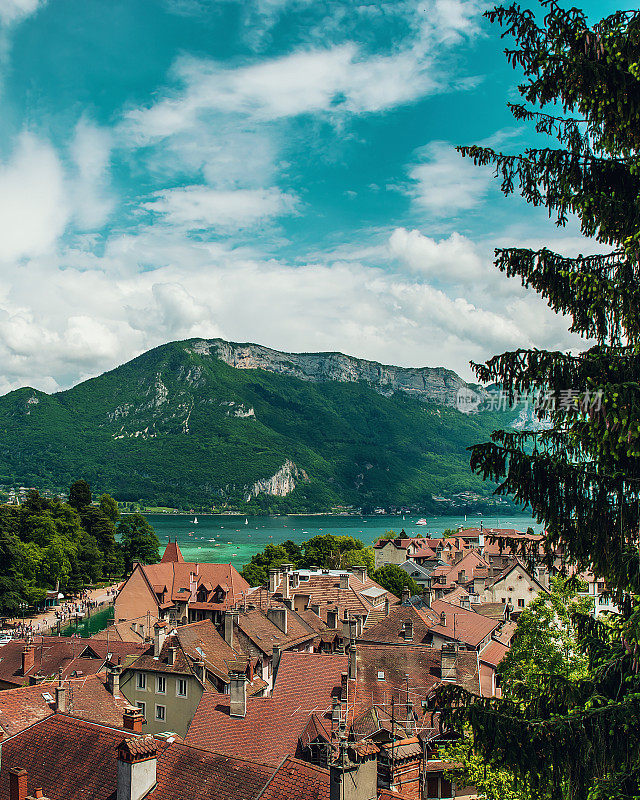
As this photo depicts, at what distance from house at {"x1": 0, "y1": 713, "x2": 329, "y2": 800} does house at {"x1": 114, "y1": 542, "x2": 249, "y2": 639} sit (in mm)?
→ 47395

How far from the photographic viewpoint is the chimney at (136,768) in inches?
594

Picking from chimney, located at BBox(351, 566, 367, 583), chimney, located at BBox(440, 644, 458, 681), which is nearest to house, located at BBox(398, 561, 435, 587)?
chimney, located at BBox(351, 566, 367, 583)

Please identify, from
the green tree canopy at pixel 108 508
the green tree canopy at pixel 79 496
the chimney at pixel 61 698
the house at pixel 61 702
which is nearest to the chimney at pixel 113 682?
the house at pixel 61 702

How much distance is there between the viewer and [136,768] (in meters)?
15.2

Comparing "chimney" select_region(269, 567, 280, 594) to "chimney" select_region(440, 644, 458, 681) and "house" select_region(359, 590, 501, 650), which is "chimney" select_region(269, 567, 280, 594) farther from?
"chimney" select_region(440, 644, 458, 681)

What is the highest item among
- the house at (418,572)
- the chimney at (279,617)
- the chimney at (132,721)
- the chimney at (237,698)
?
the chimney at (132,721)

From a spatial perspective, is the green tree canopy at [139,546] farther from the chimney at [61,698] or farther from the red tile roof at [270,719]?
the red tile roof at [270,719]

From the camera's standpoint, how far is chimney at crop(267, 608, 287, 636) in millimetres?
43812

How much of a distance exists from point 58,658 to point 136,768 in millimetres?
28897

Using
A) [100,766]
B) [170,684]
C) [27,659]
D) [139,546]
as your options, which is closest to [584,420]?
[100,766]

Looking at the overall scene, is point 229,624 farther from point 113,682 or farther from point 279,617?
point 113,682

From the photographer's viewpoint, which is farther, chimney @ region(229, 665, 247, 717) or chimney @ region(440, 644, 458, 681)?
chimney @ region(440, 644, 458, 681)

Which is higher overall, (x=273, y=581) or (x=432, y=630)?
(x=432, y=630)

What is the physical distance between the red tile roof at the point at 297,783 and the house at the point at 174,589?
51576 millimetres
